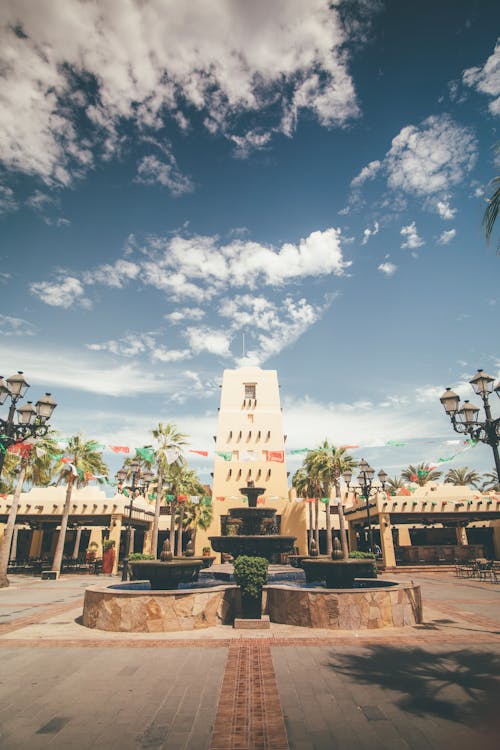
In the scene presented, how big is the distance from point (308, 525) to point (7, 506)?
26428mm

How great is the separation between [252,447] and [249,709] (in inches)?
1347

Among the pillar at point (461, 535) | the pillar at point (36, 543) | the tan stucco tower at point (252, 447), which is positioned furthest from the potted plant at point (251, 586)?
the pillar at point (36, 543)

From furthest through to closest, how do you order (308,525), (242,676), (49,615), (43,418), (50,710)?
(308,525)
(49,615)
(43,418)
(242,676)
(50,710)

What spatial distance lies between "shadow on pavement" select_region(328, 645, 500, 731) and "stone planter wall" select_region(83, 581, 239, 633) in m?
3.75

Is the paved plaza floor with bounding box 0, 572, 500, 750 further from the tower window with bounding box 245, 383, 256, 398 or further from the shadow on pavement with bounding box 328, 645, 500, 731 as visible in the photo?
the tower window with bounding box 245, 383, 256, 398

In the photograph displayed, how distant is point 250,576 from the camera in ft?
31.8

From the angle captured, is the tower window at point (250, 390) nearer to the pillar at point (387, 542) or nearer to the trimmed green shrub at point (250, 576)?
the pillar at point (387, 542)

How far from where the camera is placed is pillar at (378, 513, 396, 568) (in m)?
28.5

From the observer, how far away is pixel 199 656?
7.20m

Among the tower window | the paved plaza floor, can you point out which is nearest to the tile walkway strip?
the paved plaza floor

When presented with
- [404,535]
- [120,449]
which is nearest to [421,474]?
[404,535]

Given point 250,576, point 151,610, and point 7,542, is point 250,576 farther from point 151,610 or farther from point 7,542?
point 7,542

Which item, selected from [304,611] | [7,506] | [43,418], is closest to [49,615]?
[43,418]

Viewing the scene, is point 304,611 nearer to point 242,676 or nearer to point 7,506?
point 242,676
